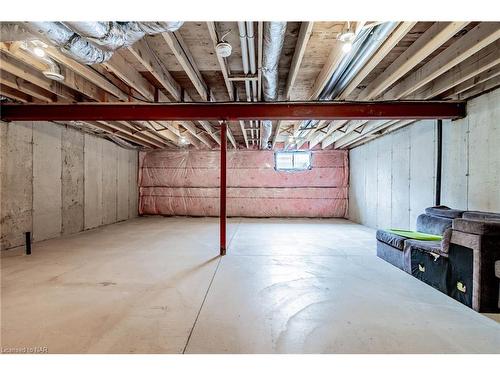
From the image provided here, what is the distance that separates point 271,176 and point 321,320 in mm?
6380

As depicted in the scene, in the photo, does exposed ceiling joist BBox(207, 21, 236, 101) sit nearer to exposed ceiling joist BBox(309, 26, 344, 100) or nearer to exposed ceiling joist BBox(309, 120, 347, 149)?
exposed ceiling joist BBox(309, 26, 344, 100)

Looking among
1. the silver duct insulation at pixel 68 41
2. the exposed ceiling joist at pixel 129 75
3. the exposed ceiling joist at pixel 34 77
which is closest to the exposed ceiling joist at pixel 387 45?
the silver duct insulation at pixel 68 41

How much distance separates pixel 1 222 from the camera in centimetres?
378

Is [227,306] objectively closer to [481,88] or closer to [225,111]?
[225,111]

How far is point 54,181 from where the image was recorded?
475 cm

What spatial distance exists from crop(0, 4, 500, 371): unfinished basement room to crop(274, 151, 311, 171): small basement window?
1929mm

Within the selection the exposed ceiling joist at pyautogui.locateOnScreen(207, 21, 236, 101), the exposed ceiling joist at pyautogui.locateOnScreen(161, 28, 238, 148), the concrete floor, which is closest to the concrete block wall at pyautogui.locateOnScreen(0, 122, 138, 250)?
the concrete floor

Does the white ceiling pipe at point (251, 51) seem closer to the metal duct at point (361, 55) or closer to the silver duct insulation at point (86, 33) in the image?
the silver duct insulation at point (86, 33)

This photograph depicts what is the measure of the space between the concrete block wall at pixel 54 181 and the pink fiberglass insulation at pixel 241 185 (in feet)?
4.43

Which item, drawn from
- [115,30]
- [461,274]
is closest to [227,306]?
[461,274]

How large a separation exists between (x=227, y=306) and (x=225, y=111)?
268 cm

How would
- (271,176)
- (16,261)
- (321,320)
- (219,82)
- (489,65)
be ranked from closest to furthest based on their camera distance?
(321,320) < (489,65) < (16,261) < (219,82) < (271,176)
